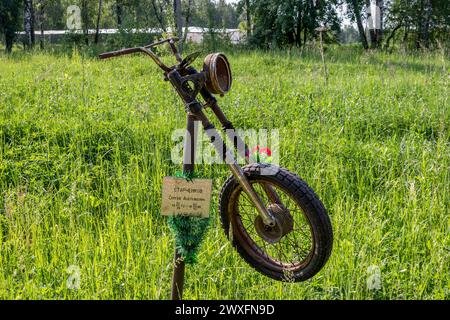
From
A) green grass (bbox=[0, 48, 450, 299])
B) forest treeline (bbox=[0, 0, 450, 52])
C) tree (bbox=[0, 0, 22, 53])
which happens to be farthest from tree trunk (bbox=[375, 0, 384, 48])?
tree (bbox=[0, 0, 22, 53])

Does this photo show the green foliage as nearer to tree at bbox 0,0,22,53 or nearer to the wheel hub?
tree at bbox 0,0,22,53

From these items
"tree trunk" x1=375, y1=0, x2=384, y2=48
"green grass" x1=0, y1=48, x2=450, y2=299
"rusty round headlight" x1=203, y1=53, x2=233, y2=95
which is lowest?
"green grass" x1=0, y1=48, x2=450, y2=299

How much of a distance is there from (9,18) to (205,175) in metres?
17.3

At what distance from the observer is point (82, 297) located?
215 cm

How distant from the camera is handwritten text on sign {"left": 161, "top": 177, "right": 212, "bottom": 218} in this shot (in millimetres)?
1819

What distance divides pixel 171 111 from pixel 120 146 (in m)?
0.81

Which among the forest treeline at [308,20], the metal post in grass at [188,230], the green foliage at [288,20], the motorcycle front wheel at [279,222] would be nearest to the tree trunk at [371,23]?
the forest treeline at [308,20]

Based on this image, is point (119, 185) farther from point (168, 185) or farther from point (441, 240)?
point (441, 240)

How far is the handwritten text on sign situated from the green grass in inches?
21.5

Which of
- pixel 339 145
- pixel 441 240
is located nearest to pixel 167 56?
pixel 339 145

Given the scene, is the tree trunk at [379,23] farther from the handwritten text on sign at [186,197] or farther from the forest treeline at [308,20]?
the handwritten text on sign at [186,197]

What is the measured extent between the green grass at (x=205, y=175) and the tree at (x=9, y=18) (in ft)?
43.9

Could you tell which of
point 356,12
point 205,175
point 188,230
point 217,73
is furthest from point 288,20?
point 188,230

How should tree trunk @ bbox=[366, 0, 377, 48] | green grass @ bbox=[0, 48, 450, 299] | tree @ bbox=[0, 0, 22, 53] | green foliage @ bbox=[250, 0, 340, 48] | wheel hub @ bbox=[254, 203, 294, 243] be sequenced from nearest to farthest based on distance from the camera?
wheel hub @ bbox=[254, 203, 294, 243] < green grass @ bbox=[0, 48, 450, 299] < green foliage @ bbox=[250, 0, 340, 48] < tree trunk @ bbox=[366, 0, 377, 48] < tree @ bbox=[0, 0, 22, 53]
